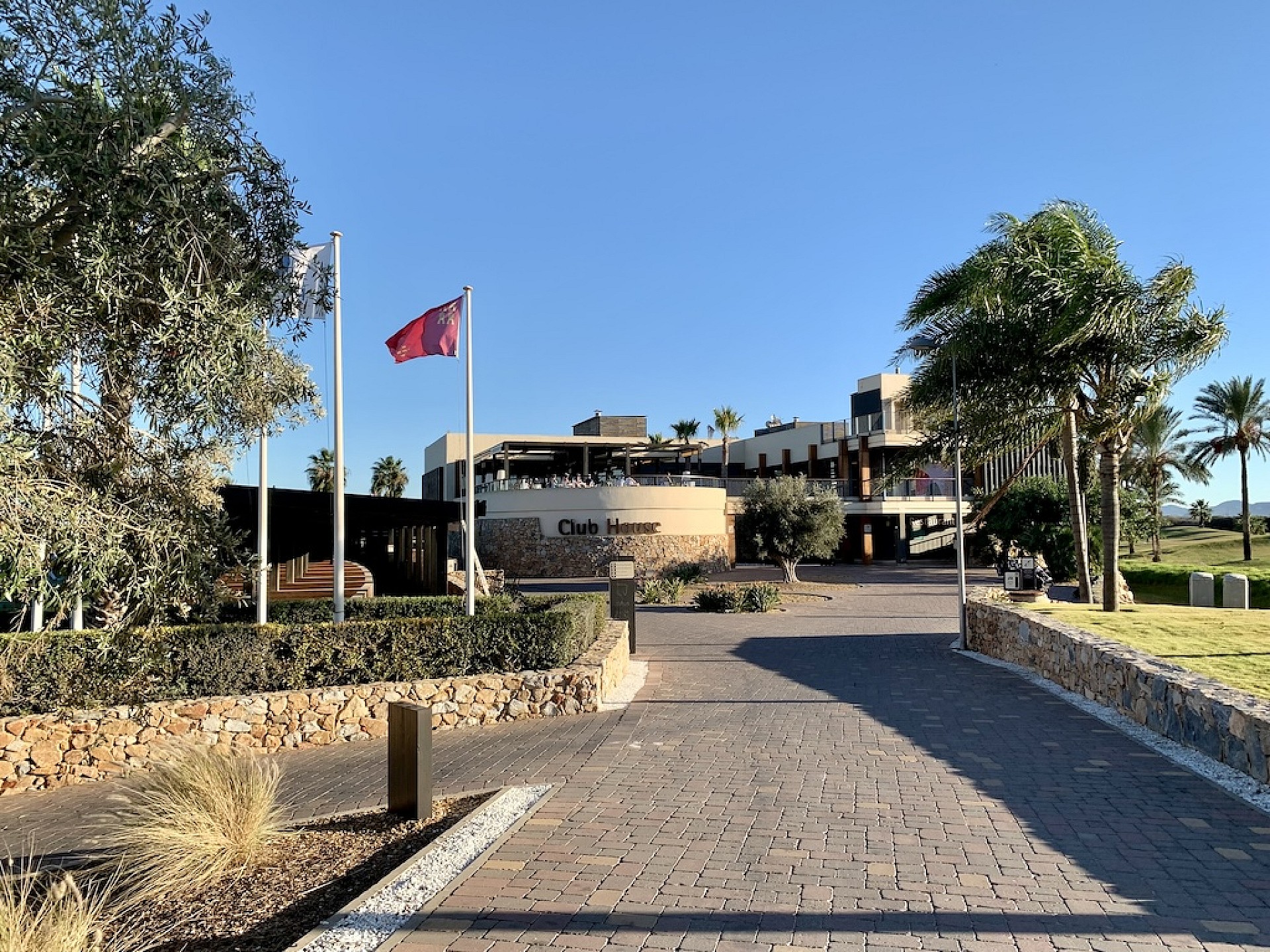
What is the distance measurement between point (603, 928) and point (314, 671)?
649 cm

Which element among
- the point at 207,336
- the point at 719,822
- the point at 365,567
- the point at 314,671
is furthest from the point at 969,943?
the point at 365,567

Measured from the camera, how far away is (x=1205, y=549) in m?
45.2

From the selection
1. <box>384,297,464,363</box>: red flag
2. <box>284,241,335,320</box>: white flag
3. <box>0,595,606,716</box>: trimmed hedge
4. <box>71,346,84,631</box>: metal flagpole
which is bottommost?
<box>0,595,606,716</box>: trimmed hedge

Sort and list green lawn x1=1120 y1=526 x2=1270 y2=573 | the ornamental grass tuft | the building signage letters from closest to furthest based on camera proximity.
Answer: the ornamental grass tuft, the building signage letters, green lawn x1=1120 y1=526 x2=1270 y2=573

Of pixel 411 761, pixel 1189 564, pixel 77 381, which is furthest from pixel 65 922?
pixel 1189 564

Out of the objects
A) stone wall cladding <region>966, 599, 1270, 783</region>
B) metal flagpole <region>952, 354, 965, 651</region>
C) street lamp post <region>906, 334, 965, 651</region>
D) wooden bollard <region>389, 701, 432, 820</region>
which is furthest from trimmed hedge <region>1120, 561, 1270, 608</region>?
wooden bollard <region>389, 701, 432, 820</region>

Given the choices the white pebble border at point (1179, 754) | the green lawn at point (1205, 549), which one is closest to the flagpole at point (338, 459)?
the white pebble border at point (1179, 754)

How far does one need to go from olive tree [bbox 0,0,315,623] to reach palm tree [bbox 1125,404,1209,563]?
40.9m

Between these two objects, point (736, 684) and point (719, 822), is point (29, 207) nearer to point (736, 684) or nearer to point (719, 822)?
point (719, 822)

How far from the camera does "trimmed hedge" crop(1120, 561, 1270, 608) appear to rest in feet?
75.4

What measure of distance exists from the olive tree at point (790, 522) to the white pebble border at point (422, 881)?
24.2 metres

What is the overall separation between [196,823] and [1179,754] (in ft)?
25.1

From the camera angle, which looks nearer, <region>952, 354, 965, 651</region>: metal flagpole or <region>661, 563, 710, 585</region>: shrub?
<region>952, 354, 965, 651</region>: metal flagpole

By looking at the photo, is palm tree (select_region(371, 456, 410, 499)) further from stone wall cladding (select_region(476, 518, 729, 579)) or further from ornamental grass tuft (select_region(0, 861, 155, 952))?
ornamental grass tuft (select_region(0, 861, 155, 952))
